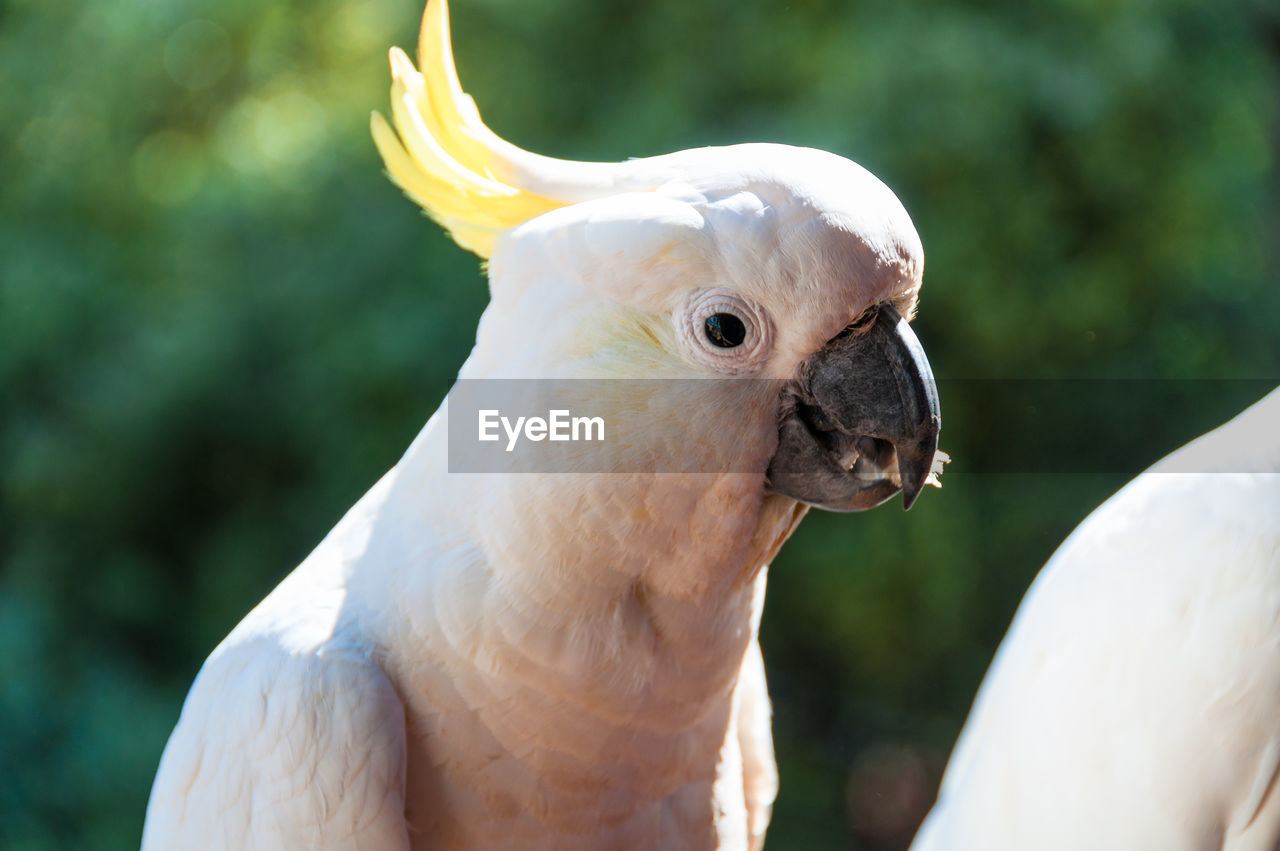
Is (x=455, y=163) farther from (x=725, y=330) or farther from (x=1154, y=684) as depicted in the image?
(x=1154, y=684)

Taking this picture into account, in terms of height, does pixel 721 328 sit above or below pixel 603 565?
above

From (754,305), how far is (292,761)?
25.8 inches

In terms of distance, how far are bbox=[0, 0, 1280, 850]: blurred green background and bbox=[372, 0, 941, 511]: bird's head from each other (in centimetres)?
137

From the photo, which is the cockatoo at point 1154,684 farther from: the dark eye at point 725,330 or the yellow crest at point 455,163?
the yellow crest at point 455,163

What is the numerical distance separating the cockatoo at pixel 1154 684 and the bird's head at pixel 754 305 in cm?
24

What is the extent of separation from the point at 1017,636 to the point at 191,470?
2.06 meters

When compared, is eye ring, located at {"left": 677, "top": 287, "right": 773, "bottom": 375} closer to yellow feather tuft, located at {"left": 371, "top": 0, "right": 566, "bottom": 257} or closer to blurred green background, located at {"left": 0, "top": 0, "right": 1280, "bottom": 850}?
yellow feather tuft, located at {"left": 371, "top": 0, "right": 566, "bottom": 257}

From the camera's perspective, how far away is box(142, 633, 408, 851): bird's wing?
1125mm

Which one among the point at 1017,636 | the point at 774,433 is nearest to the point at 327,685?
the point at 774,433

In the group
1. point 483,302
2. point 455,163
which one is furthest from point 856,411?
point 483,302

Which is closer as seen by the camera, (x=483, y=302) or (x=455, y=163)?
(x=455, y=163)

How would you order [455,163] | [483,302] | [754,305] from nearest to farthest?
[754,305]
[455,163]
[483,302]

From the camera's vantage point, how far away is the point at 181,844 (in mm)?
1197

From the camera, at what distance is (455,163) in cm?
122
